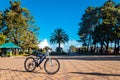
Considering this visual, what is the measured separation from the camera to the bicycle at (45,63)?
1038cm

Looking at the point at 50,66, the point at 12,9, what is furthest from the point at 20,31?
the point at 50,66

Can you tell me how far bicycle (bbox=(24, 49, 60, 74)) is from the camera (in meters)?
10.4

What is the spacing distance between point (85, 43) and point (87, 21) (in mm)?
9867

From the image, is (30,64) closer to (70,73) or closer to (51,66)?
(51,66)

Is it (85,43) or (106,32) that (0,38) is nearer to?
(106,32)

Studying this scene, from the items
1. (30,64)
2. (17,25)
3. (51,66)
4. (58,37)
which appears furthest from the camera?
(58,37)

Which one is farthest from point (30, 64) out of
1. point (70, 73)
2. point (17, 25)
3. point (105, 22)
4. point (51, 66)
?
point (105, 22)

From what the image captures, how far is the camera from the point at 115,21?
193 ft

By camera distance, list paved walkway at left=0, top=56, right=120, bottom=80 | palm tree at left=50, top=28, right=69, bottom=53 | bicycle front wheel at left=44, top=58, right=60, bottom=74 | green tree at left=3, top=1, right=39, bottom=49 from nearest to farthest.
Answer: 1. paved walkway at left=0, top=56, right=120, bottom=80
2. bicycle front wheel at left=44, top=58, right=60, bottom=74
3. green tree at left=3, top=1, right=39, bottom=49
4. palm tree at left=50, top=28, right=69, bottom=53

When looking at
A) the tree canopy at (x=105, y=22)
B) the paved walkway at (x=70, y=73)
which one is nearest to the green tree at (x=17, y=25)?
the tree canopy at (x=105, y=22)

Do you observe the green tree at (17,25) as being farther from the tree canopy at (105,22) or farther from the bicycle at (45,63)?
the bicycle at (45,63)

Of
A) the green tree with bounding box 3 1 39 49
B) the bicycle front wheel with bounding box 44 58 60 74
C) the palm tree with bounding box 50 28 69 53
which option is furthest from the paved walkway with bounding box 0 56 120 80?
the palm tree with bounding box 50 28 69 53

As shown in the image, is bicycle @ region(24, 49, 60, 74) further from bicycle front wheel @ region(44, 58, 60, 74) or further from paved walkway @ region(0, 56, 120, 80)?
paved walkway @ region(0, 56, 120, 80)

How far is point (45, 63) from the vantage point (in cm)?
1048
